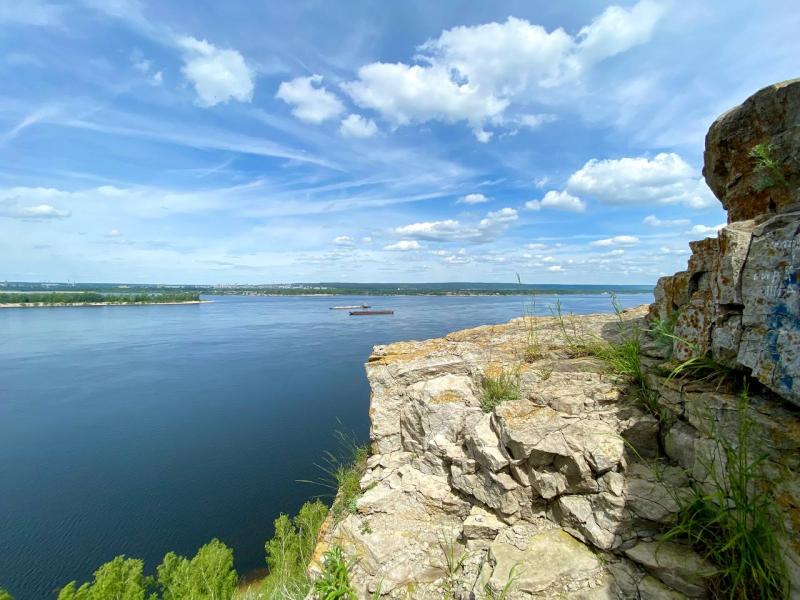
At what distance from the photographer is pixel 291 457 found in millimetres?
16609

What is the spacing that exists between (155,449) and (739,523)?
21.5m

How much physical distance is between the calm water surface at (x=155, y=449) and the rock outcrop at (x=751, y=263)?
9.69ft

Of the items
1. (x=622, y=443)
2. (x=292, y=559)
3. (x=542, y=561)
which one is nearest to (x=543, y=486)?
(x=542, y=561)

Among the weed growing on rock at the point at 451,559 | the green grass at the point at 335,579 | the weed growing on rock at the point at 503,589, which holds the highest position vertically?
the weed growing on rock at the point at 503,589

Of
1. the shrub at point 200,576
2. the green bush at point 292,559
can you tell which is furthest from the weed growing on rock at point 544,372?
the shrub at point 200,576

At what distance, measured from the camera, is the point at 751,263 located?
2.76m

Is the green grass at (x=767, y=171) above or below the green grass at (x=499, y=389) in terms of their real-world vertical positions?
above

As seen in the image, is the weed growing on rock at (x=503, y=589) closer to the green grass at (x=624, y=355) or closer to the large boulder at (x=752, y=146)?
the green grass at (x=624, y=355)

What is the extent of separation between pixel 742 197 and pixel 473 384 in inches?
144

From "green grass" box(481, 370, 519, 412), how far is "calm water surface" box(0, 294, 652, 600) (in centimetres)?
244

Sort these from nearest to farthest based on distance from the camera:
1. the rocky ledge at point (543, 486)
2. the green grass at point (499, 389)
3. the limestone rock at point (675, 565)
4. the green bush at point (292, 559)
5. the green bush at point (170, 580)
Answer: the limestone rock at point (675, 565)
the rocky ledge at point (543, 486)
the green bush at point (292, 559)
the green grass at point (499, 389)
the green bush at point (170, 580)

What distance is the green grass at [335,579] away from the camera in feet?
10.5

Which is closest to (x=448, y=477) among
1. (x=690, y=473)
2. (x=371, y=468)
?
(x=371, y=468)

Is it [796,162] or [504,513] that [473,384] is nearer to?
[504,513]
